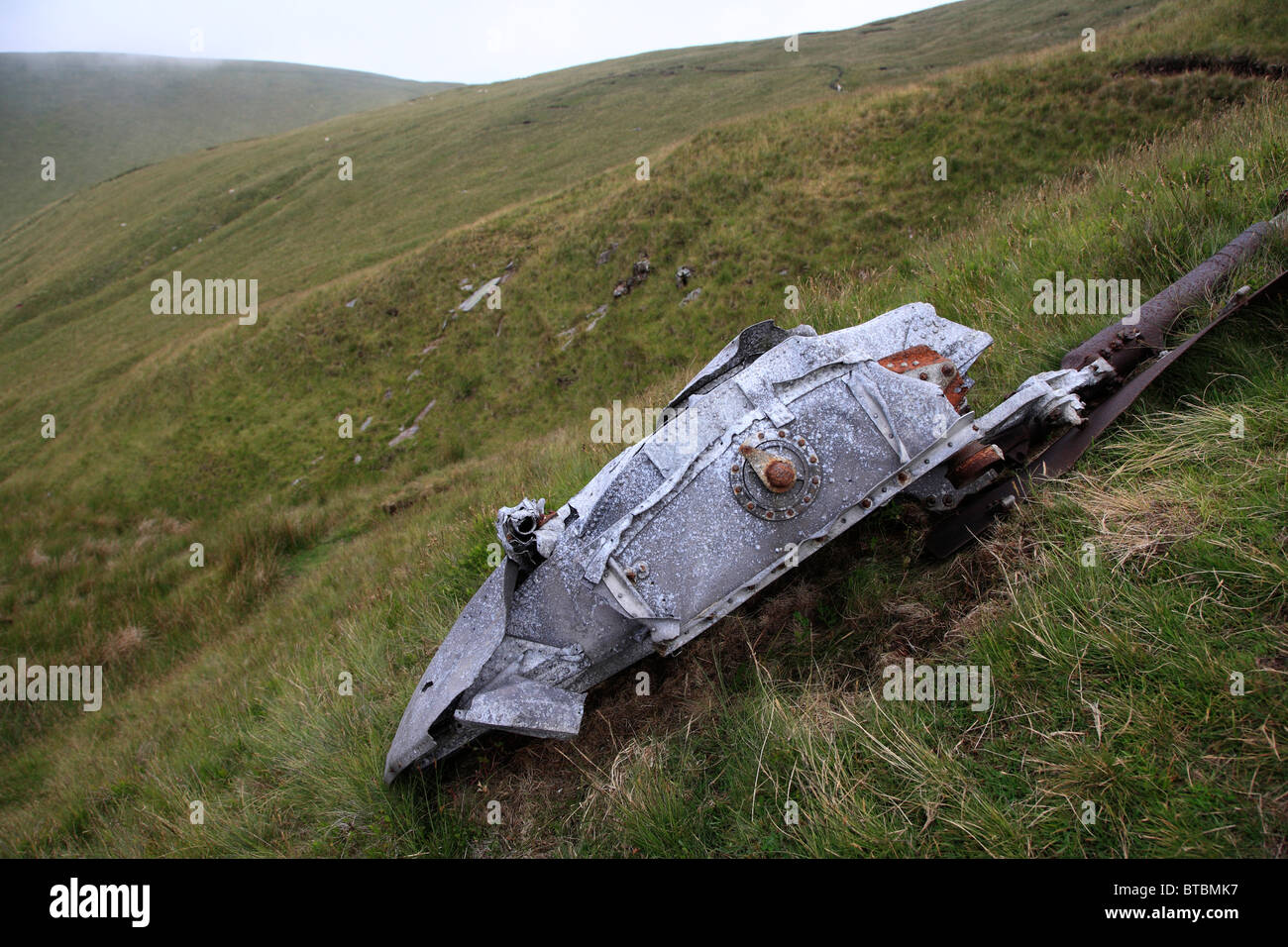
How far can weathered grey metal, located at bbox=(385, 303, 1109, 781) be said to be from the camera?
3.13 meters

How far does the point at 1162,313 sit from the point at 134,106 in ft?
401

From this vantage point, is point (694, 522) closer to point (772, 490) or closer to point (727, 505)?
point (727, 505)

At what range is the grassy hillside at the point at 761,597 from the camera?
2363mm

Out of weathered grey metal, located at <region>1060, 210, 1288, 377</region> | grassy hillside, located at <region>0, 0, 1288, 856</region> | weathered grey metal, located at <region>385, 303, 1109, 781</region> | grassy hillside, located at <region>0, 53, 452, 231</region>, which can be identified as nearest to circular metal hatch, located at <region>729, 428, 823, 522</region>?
weathered grey metal, located at <region>385, 303, 1109, 781</region>

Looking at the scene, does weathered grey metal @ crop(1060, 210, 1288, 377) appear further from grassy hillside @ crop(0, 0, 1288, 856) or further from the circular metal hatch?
the circular metal hatch

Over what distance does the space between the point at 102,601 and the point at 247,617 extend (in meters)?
4.44

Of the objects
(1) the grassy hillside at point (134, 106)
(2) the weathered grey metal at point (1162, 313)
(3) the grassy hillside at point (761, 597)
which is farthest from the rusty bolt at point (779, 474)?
(1) the grassy hillside at point (134, 106)

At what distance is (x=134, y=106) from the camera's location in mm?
87562

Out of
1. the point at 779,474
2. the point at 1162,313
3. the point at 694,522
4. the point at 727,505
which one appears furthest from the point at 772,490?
the point at 1162,313

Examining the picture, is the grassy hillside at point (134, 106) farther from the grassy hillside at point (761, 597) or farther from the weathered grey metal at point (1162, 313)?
the weathered grey metal at point (1162, 313)

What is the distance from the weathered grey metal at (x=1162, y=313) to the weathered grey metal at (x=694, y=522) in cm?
43

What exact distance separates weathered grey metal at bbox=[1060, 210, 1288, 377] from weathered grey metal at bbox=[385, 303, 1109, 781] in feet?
1.40

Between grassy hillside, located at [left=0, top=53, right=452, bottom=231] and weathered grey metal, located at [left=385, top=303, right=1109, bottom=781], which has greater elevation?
grassy hillside, located at [left=0, top=53, right=452, bottom=231]

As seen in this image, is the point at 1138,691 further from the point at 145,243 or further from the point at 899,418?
the point at 145,243
